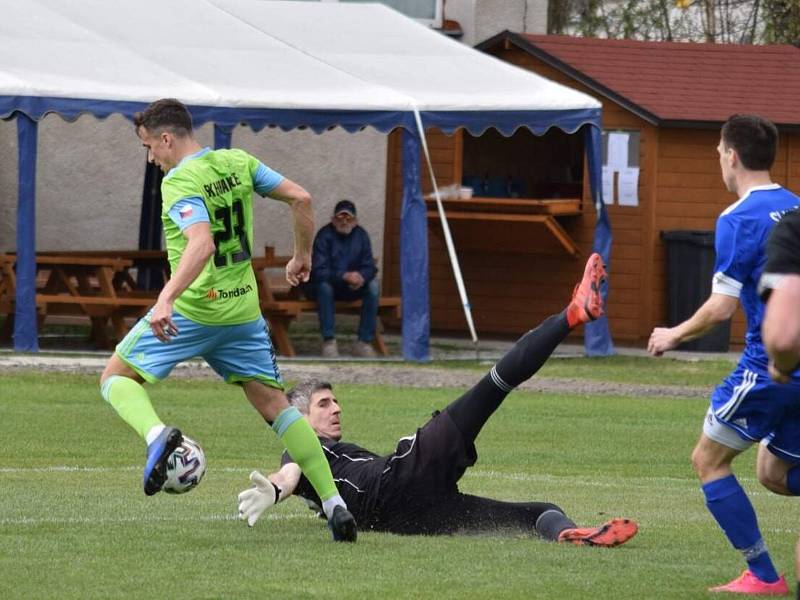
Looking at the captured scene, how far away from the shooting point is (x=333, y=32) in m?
21.4

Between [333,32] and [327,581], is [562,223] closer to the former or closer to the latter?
[333,32]

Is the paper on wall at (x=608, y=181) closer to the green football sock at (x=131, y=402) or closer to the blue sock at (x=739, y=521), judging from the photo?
the green football sock at (x=131, y=402)

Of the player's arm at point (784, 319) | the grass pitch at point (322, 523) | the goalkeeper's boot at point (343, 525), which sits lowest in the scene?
the grass pitch at point (322, 523)

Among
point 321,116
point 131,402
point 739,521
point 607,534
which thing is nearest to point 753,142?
point 739,521

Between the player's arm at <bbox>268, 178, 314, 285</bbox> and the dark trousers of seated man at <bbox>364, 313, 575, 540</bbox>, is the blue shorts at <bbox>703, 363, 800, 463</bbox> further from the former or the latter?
the player's arm at <bbox>268, 178, 314, 285</bbox>

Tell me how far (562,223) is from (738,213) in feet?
51.9

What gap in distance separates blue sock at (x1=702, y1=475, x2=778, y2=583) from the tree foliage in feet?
84.2

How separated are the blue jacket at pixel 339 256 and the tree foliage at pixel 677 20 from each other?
1371 centimetres

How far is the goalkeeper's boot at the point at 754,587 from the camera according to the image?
6.98 metres

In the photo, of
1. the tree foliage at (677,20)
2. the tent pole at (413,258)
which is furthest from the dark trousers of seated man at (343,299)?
the tree foliage at (677,20)

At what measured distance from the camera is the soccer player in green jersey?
8.07 meters

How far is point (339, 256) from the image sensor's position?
19828 millimetres

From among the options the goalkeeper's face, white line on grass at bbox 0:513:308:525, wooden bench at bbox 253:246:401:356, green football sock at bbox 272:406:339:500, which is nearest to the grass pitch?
white line on grass at bbox 0:513:308:525

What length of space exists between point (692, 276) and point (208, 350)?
14114 millimetres
